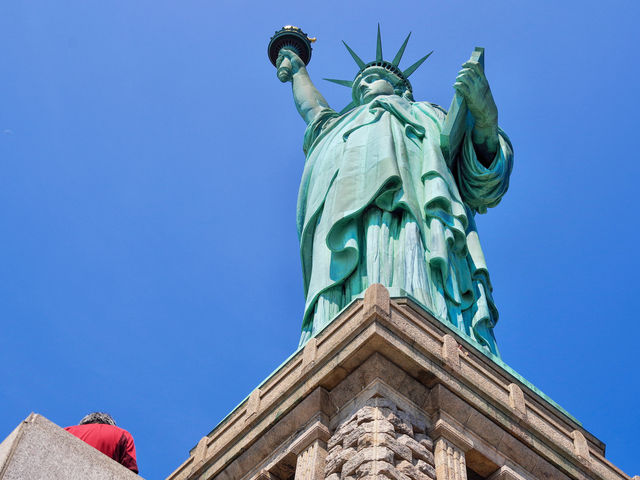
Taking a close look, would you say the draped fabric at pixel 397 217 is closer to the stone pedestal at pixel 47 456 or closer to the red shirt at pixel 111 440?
the red shirt at pixel 111 440

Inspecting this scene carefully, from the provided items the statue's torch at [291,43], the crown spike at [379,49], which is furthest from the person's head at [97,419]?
the statue's torch at [291,43]

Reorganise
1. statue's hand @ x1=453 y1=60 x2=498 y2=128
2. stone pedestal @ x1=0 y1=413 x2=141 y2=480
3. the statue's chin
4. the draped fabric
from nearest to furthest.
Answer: stone pedestal @ x1=0 y1=413 x2=141 y2=480, the draped fabric, statue's hand @ x1=453 y1=60 x2=498 y2=128, the statue's chin

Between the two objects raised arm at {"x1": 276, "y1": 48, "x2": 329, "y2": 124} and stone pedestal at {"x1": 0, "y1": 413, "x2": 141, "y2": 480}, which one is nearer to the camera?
stone pedestal at {"x1": 0, "y1": 413, "x2": 141, "y2": 480}

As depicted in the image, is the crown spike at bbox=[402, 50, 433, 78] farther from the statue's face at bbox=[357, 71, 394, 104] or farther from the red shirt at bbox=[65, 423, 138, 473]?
the red shirt at bbox=[65, 423, 138, 473]

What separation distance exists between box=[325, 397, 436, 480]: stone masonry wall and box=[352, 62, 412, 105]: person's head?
9.12m

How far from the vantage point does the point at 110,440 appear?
7906mm

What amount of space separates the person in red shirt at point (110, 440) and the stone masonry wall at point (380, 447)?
4.86ft

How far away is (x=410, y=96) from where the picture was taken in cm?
1789

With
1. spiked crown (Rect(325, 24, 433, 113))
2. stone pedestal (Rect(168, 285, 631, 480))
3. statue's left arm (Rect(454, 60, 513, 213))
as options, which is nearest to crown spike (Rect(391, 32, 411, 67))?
spiked crown (Rect(325, 24, 433, 113))

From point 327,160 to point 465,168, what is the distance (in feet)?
6.40

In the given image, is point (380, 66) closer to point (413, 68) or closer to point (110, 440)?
point (413, 68)

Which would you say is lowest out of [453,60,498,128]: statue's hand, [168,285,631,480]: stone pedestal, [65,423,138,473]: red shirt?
[65,423,138,473]: red shirt

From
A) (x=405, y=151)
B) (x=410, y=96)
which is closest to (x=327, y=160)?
(x=405, y=151)

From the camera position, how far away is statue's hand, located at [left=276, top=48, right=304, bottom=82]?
66.4 ft
